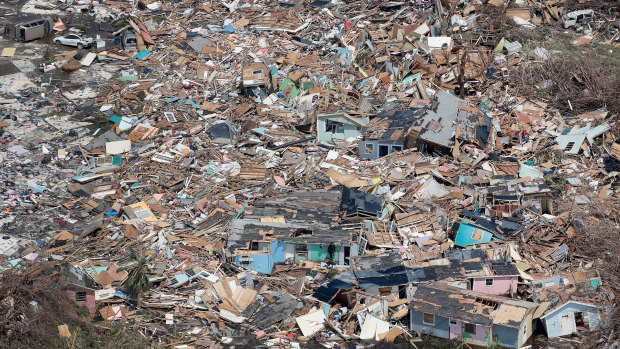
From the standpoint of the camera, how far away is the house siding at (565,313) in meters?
22.6

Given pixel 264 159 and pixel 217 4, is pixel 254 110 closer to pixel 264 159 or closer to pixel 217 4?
pixel 264 159

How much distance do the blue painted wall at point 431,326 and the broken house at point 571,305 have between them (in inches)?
114

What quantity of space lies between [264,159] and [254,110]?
357 cm

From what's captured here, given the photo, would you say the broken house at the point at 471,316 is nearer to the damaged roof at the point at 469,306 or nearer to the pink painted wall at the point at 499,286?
the damaged roof at the point at 469,306

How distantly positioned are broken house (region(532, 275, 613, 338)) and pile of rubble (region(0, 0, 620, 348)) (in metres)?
0.06

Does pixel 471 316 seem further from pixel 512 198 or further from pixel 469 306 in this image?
pixel 512 198

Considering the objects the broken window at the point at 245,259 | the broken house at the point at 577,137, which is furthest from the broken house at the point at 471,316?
the broken house at the point at 577,137

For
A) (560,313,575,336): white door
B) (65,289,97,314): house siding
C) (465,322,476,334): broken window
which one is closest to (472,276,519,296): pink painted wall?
(560,313,575,336): white door

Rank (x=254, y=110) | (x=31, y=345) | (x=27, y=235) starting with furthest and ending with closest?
(x=254, y=110) → (x=27, y=235) → (x=31, y=345)

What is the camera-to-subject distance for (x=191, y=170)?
95.8 feet

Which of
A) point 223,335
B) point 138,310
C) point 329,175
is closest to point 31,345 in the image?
point 138,310

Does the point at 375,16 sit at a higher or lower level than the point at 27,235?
higher

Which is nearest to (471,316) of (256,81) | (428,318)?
(428,318)

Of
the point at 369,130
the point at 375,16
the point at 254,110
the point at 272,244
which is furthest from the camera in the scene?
the point at 375,16
